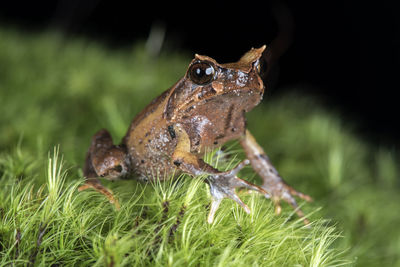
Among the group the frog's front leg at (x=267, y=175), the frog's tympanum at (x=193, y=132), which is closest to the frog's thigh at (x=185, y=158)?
the frog's tympanum at (x=193, y=132)

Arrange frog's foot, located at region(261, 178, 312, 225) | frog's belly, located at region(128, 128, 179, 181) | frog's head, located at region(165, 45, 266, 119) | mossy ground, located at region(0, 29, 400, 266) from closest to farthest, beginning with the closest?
mossy ground, located at region(0, 29, 400, 266), frog's head, located at region(165, 45, 266, 119), frog's belly, located at region(128, 128, 179, 181), frog's foot, located at region(261, 178, 312, 225)

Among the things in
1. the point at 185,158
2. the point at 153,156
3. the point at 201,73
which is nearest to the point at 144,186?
the point at 153,156

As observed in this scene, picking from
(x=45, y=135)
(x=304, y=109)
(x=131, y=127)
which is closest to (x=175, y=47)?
(x=304, y=109)

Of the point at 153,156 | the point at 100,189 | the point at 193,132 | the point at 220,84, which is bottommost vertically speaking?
the point at 100,189

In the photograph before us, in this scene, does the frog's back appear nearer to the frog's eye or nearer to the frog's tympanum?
the frog's tympanum

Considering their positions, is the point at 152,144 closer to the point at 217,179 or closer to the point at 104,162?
the point at 104,162

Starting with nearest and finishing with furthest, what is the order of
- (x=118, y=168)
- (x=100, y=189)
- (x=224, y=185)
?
1. (x=224, y=185)
2. (x=100, y=189)
3. (x=118, y=168)

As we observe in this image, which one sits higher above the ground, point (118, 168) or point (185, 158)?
point (185, 158)

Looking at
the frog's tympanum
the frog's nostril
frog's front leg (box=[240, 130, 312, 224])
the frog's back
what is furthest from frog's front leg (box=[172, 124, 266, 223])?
frog's front leg (box=[240, 130, 312, 224])
